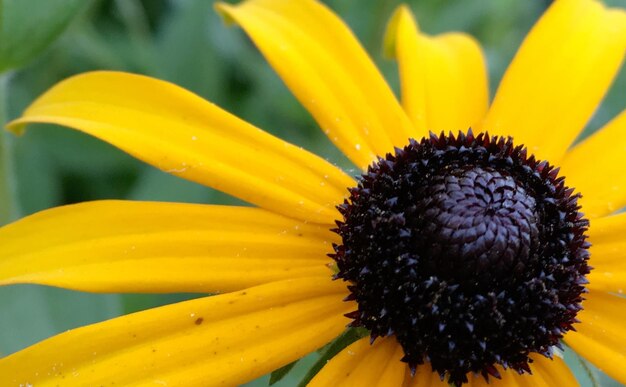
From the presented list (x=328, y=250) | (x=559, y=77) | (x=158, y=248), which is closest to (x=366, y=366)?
(x=328, y=250)

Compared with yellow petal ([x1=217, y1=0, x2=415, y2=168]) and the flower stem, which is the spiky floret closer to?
yellow petal ([x1=217, y1=0, x2=415, y2=168])

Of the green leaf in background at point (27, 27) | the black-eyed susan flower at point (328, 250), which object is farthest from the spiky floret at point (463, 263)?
the green leaf in background at point (27, 27)

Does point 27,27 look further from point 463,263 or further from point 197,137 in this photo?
point 463,263

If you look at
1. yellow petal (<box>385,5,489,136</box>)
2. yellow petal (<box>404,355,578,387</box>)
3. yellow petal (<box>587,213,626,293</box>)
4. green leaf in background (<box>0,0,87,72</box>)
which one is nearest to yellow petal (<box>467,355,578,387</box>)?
yellow petal (<box>404,355,578,387</box>)

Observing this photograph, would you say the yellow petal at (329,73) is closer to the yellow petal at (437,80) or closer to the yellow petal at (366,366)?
the yellow petal at (437,80)

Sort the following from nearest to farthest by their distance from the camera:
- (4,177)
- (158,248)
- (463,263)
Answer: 1. (463,263)
2. (158,248)
3. (4,177)

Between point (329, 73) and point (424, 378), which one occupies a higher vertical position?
point (329, 73)
